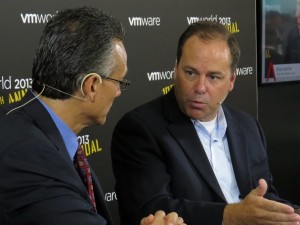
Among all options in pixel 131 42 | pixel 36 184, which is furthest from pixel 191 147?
pixel 131 42

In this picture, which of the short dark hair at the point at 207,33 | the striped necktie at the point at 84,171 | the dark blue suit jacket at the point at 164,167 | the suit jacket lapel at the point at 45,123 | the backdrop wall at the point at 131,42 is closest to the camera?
the suit jacket lapel at the point at 45,123

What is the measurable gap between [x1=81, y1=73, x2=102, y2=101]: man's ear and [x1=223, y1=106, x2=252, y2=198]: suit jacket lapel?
0.85m

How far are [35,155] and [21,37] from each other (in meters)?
1.25

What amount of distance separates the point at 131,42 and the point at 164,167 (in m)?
1.10

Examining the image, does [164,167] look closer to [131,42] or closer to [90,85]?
[90,85]

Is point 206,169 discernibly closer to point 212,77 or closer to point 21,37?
point 212,77

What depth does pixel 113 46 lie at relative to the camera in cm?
149

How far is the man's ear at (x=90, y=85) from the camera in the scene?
1.47 meters

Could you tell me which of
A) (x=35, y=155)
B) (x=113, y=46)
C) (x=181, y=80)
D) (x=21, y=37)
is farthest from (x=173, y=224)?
(x=21, y=37)

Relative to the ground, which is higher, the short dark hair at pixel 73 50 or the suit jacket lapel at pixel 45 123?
the short dark hair at pixel 73 50

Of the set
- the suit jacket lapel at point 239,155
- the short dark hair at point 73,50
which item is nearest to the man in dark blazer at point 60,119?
the short dark hair at point 73,50

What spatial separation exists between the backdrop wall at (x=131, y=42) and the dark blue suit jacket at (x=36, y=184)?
1.07 metres

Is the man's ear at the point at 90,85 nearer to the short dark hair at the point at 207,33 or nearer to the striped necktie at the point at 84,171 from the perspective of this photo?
the striped necktie at the point at 84,171

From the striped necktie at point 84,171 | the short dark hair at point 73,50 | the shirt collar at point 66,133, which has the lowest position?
the striped necktie at point 84,171
